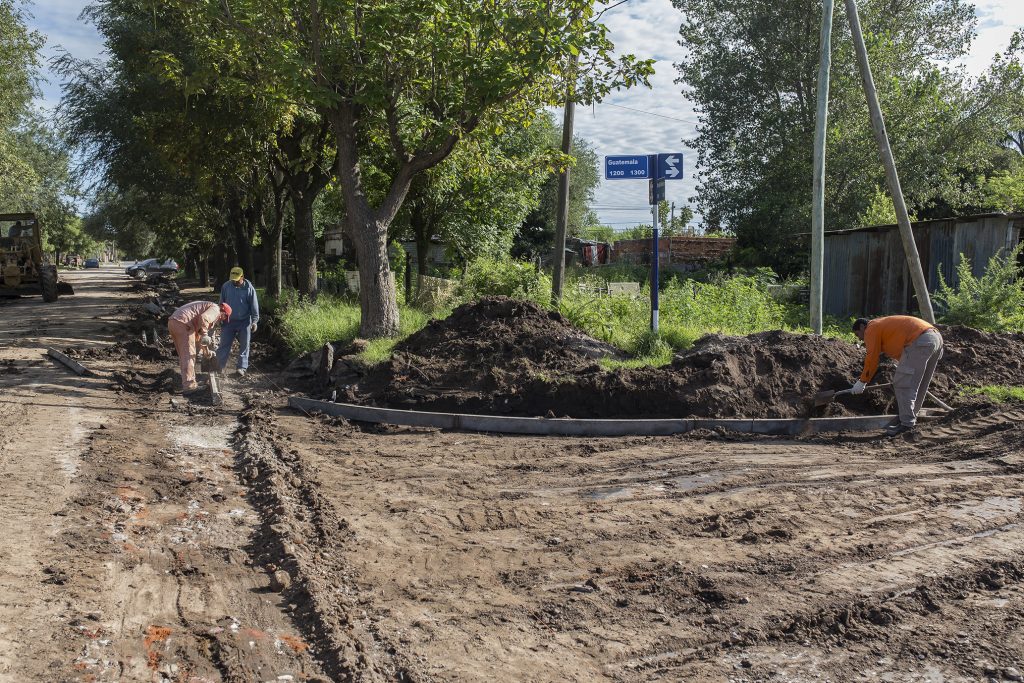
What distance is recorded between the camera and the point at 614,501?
691 cm

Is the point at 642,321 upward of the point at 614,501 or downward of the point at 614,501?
upward

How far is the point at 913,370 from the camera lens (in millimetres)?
9383

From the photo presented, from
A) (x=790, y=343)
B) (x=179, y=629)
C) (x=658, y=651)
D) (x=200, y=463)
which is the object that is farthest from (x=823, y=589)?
(x=790, y=343)

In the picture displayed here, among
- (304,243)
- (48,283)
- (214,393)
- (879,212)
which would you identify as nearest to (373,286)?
(214,393)

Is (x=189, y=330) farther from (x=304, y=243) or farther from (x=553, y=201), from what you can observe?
(x=553, y=201)

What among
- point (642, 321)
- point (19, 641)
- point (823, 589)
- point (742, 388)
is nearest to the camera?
point (19, 641)

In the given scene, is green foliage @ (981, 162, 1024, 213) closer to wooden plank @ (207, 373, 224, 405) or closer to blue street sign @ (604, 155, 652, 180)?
blue street sign @ (604, 155, 652, 180)

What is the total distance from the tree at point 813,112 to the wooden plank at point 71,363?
1093 inches

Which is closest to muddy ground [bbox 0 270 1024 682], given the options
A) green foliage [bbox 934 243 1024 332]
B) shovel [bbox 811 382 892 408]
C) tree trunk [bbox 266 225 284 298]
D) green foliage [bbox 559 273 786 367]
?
shovel [bbox 811 382 892 408]

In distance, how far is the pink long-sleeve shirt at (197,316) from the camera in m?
11.9

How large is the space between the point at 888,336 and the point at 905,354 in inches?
11.1

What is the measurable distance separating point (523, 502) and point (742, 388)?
14.4 ft

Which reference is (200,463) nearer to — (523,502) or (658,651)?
(523,502)

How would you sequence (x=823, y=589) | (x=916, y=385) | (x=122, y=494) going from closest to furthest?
(x=823, y=589) → (x=122, y=494) → (x=916, y=385)
